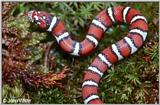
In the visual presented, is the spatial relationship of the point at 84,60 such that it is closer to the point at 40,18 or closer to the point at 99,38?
the point at 99,38

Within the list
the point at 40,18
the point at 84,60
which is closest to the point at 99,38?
the point at 84,60

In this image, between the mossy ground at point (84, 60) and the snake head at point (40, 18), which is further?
the snake head at point (40, 18)

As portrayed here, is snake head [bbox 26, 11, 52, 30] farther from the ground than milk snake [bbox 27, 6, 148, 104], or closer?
farther from the ground

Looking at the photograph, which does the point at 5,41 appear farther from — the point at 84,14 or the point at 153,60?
the point at 153,60

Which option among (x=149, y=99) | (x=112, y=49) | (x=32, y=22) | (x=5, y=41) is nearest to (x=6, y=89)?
(x=5, y=41)

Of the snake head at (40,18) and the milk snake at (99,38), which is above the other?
the snake head at (40,18)
